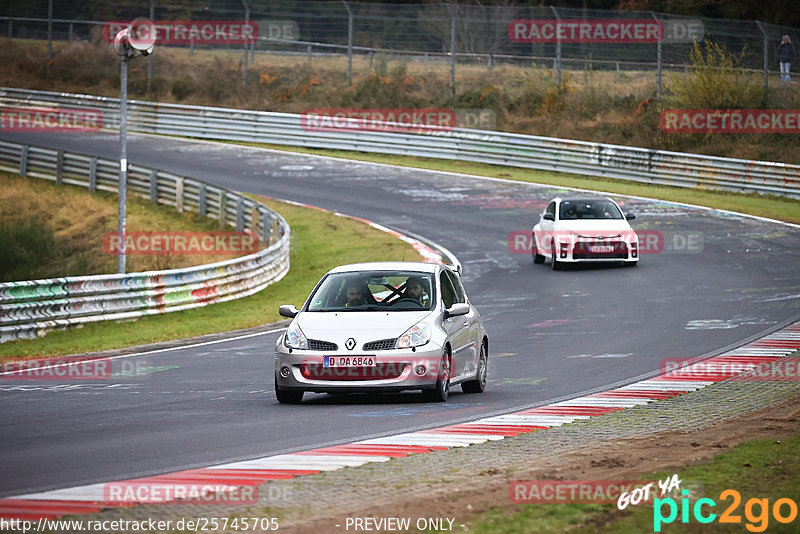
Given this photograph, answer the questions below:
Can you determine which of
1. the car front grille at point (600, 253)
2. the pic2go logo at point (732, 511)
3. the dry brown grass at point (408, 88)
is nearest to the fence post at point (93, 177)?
the dry brown grass at point (408, 88)

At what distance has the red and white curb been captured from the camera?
731 centimetres

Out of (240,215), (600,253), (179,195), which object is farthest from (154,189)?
(600,253)

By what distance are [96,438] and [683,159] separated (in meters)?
32.3

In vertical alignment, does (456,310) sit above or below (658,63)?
below

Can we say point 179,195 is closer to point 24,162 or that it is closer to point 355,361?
point 24,162

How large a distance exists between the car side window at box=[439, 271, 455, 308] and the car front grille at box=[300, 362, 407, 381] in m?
Result: 1.33

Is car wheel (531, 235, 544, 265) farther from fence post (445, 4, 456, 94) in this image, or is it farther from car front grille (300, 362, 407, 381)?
fence post (445, 4, 456, 94)

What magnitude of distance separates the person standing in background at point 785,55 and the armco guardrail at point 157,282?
60.0 feet

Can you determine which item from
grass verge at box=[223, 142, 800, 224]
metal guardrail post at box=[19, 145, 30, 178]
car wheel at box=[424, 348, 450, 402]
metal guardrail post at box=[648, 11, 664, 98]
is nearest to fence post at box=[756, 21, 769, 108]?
metal guardrail post at box=[648, 11, 664, 98]

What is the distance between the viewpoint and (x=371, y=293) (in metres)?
13.2

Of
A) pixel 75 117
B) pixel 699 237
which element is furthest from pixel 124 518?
pixel 75 117

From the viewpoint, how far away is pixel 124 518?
680 centimetres

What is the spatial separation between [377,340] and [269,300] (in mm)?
Answer: 13306

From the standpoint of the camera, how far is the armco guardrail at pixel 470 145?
38625 millimetres
